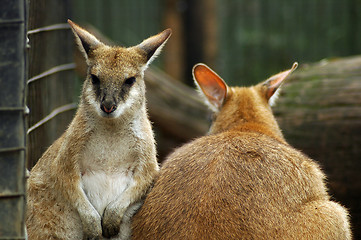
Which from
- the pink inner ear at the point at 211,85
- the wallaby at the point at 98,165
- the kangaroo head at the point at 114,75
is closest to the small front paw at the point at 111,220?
the wallaby at the point at 98,165

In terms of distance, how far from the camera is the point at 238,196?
3994 mm

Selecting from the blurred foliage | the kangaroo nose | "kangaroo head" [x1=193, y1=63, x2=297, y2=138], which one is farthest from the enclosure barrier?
the blurred foliage

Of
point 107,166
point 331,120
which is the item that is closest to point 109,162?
point 107,166

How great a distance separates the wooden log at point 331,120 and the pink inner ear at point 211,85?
1.21 metres

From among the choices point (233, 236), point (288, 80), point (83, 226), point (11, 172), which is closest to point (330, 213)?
point (233, 236)

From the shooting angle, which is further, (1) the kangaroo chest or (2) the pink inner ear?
(2) the pink inner ear

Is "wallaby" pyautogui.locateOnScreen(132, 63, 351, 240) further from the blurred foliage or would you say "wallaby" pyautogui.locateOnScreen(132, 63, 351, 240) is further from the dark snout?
the blurred foliage

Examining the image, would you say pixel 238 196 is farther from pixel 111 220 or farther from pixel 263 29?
pixel 263 29

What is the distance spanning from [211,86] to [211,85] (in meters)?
0.01

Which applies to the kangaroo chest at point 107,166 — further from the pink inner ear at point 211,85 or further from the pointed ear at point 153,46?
the pink inner ear at point 211,85

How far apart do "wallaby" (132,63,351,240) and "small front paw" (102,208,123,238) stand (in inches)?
5.6

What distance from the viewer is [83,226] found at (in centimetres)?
437

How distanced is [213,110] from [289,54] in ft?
28.9

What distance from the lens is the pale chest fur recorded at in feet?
14.5
